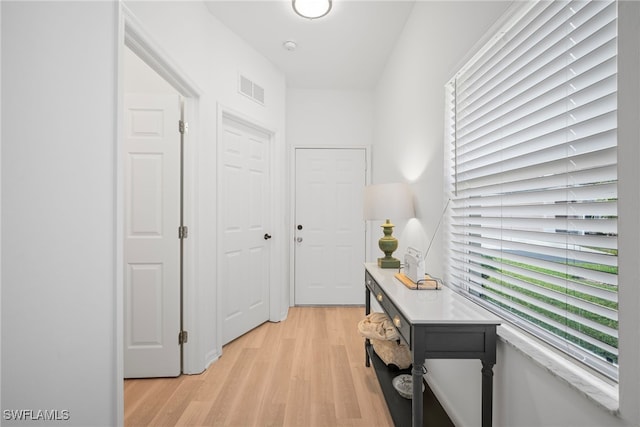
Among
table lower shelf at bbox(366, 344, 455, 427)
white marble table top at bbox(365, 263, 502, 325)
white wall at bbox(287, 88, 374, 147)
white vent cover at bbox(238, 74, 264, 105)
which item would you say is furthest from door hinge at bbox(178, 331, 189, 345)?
white wall at bbox(287, 88, 374, 147)

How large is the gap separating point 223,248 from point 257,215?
0.60 meters

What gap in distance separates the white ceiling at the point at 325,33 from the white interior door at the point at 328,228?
942mm

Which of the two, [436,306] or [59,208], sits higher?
[59,208]

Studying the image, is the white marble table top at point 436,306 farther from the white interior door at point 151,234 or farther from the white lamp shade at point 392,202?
the white interior door at point 151,234

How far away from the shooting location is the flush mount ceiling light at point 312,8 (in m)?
2.22

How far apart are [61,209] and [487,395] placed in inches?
70.4

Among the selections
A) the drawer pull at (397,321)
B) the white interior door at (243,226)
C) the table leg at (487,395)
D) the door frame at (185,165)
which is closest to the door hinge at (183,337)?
the door frame at (185,165)

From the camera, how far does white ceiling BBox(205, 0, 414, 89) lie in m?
2.38

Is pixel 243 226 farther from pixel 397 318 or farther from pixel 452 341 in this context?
pixel 452 341

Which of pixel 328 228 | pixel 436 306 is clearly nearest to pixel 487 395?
pixel 436 306

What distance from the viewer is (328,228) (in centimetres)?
387

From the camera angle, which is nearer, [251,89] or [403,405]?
[403,405]

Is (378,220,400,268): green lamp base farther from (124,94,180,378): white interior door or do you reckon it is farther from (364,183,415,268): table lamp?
(124,94,180,378): white interior door

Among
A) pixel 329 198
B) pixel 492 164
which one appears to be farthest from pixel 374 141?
pixel 492 164
